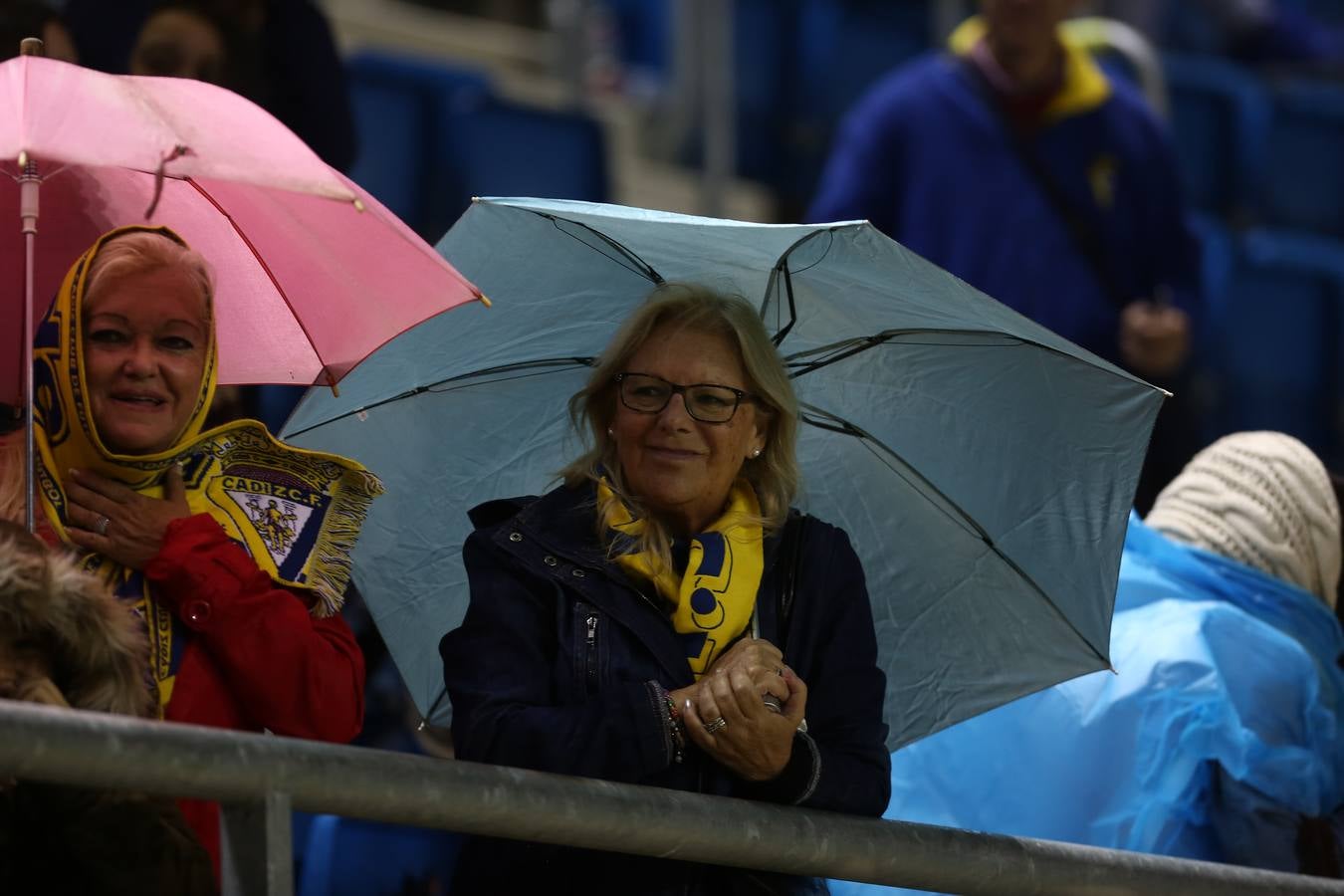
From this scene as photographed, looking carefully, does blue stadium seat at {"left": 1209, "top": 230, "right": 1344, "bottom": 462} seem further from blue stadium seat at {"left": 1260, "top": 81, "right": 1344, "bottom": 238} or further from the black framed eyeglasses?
the black framed eyeglasses

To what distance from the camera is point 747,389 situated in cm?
324

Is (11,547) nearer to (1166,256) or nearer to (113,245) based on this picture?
(113,245)

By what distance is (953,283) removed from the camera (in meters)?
3.19

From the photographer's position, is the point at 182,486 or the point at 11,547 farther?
the point at 182,486

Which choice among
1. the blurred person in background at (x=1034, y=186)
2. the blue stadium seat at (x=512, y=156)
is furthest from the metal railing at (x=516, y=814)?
the blue stadium seat at (x=512, y=156)

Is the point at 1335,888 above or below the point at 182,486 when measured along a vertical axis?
below

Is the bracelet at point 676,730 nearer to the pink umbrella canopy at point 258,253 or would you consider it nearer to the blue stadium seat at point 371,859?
the pink umbrella canopy at point 258,253

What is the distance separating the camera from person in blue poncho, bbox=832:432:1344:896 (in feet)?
12.2

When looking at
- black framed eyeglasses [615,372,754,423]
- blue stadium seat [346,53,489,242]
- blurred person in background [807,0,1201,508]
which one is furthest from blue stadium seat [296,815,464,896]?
blue stadium seat [346,53,489,242]

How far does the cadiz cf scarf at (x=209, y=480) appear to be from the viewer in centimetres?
291

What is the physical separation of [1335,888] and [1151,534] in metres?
1.28

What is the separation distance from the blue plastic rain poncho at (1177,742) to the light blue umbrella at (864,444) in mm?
321

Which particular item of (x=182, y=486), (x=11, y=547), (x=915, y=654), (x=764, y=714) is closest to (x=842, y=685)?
(x=764, y=714)

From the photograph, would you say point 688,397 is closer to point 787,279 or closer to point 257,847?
point 787,279
